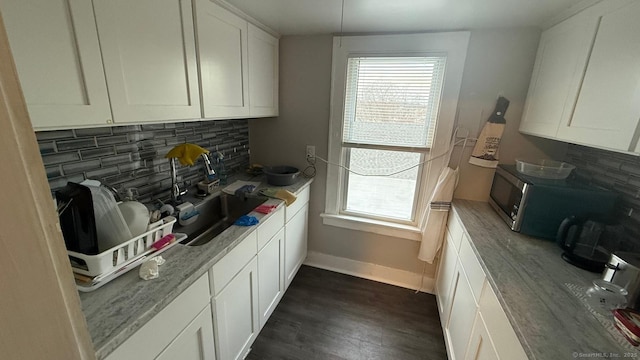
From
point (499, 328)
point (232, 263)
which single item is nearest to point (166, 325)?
point (232, 263)

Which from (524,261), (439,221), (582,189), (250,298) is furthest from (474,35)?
(250,298)

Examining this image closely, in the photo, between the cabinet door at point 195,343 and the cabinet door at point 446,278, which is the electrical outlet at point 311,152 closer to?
the cabinet door at point 446,278

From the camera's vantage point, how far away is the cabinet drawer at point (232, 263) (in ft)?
3.54

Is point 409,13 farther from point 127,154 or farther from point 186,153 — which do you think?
point 127,154

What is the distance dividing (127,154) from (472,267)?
1872 mm

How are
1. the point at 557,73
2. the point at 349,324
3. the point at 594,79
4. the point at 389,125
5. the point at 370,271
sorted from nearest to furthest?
the point at 594,79 < the point at 557,73 < the point at 349,324 < the point at 389,125 < the point at 370,271

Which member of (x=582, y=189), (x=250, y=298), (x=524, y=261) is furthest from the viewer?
(x=250, y=298)

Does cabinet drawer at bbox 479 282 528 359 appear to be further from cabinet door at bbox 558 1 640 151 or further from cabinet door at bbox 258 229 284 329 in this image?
cabinet door at bbox 258 229 284 329

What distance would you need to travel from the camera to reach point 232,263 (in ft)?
3.89

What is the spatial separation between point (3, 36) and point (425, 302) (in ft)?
8.01

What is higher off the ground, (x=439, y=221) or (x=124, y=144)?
(x=124, y=144)

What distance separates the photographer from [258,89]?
5.85ft

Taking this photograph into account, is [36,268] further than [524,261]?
No

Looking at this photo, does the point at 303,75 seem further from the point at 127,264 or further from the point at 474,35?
the point at 127,264
